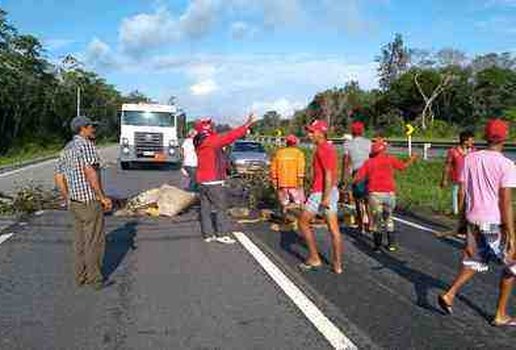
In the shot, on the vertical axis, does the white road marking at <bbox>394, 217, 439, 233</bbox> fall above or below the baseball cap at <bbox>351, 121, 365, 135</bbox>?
below

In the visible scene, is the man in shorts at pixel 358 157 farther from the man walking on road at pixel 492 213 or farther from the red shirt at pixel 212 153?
the man walking on road at pixel 492 213

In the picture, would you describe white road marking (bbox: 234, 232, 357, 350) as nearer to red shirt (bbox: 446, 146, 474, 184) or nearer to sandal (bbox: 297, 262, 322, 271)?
sandal (bbox: 297, 262, 322, 271)

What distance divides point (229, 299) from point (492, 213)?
270 cm

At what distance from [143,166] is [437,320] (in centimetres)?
3210

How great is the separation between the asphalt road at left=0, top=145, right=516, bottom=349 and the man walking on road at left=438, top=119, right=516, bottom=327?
0.49m

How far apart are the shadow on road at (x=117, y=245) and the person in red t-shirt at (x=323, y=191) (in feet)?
7.85

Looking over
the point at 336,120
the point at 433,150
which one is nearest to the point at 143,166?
the point at 433,150

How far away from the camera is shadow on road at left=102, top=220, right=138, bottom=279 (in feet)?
32.4

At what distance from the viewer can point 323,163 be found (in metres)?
9.24

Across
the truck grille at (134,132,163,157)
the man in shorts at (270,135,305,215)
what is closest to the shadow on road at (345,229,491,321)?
the man in shorts at (270,135,305,215)

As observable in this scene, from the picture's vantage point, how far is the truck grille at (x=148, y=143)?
35.2 metres

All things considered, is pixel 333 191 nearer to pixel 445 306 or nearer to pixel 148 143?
pixel 445 306

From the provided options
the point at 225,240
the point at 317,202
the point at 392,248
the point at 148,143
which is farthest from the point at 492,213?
the point at 148,143

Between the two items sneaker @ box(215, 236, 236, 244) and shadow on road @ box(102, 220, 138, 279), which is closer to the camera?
shadow on road @ box(102, 220, 138, 279)
